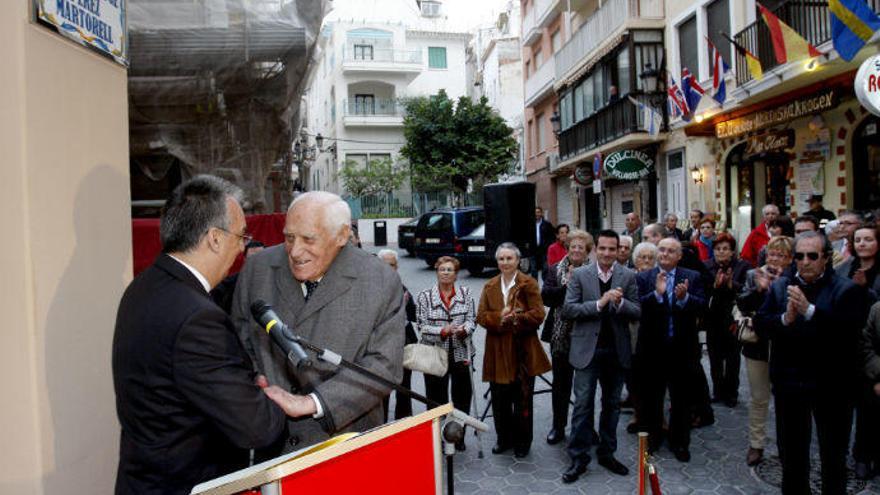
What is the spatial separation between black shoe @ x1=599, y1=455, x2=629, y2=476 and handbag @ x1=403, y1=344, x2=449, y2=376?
144cm

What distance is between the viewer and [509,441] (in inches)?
222

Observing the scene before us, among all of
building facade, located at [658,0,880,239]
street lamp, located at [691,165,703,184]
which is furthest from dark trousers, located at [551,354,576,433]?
street lamp, located at [691,165,703,184]

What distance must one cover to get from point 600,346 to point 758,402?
128 centimetres

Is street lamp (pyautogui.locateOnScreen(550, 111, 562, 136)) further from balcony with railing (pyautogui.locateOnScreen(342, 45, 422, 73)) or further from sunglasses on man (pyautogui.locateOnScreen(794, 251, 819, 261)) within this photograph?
sunglasses on man (pyautogui.locateOnScreen(794, 251, 819, 261))

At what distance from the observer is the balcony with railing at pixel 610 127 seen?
17703 mm

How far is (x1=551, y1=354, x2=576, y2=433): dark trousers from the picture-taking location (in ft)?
18.6

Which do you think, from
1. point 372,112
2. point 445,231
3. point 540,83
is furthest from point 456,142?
point 445,231

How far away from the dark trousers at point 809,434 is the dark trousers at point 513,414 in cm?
201

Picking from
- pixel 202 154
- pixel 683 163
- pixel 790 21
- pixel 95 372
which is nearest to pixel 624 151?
pixel 683 163

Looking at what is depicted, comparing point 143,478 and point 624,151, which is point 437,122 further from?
point 143,478

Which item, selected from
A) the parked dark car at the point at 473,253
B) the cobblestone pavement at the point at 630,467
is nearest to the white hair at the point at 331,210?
the cobblestone pavement at the point at 630,467

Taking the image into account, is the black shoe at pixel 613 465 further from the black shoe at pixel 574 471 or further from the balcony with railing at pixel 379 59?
the balcony with railing at pixel 379 59

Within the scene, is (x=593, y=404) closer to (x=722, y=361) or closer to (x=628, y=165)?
(x=722, y=361)

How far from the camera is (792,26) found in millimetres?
11359
